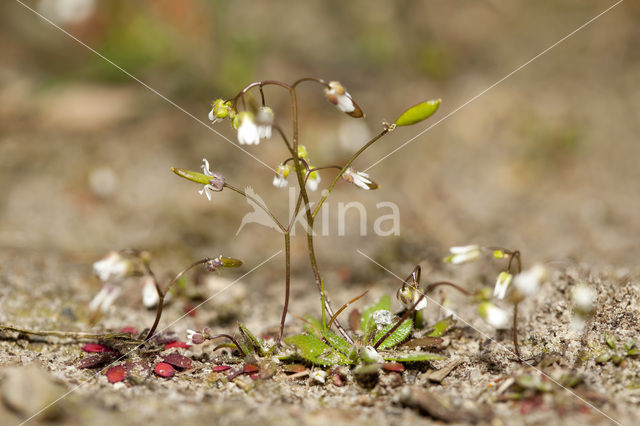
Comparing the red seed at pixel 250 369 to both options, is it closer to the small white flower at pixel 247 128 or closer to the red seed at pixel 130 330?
the red seed at pixel 130 330

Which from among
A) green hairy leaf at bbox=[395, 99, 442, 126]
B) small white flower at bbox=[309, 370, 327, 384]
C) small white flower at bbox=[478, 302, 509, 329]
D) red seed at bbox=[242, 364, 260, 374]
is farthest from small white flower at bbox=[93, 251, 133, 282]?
small white flower at bbox=[478, 302, 509, 329]

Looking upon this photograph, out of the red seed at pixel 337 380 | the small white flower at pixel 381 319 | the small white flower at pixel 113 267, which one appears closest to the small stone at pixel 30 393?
the small white flower at pixel 113 267

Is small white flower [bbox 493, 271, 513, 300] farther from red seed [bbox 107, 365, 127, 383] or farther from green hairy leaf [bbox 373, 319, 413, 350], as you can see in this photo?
red seed [bbox 107, 365, 127, 383]

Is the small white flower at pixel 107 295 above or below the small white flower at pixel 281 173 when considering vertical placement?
below

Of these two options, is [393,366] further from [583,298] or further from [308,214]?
[583,298]

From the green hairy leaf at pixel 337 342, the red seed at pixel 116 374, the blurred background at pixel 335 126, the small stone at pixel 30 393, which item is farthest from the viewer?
the blurred background at pixel 335 126

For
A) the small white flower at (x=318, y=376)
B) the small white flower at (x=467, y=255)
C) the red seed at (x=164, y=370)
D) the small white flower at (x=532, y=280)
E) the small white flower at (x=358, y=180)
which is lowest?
the red seed at (x=164, y=370)
